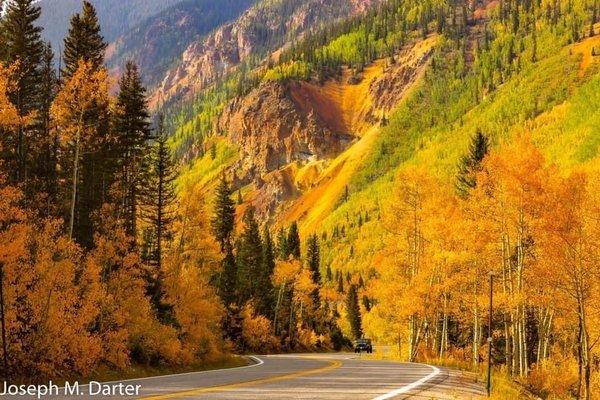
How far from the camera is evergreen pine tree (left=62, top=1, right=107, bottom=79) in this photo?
32469mm

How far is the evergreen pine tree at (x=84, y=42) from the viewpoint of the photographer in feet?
107

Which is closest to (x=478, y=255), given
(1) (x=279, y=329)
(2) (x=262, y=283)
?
(2) (x=262, y=283)

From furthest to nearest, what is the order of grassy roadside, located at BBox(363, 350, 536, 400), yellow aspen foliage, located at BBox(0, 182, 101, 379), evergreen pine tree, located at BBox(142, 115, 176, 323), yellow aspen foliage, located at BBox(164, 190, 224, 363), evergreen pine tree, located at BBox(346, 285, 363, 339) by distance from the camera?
1. evergreen pine tree, located at BBox(346, 285, 363, 339)
2. yellow aspen foliage, located at BBox(164, 190, 224, 363)
3. evergreen pine tree, located at BBox(142, 115, 176, 323)
4. yellow aspen foliage, located at BBox(0, 182, 101, 379)
5. grassy roadside, located at BBox(363, 350, 536, 400)

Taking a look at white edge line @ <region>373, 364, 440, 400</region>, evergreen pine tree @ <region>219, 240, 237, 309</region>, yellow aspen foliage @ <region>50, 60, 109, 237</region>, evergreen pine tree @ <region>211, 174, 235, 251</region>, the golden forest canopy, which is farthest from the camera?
evergreen pine tree @ <region>211, 174, 235, 251</region>

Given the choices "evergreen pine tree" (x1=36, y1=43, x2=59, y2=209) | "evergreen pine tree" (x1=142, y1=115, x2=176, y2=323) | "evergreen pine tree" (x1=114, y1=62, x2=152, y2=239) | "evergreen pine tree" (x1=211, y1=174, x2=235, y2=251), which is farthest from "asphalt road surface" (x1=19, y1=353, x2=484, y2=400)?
"evergreen pine tree" (x1=211, y1=174, x2=235, y2=251)

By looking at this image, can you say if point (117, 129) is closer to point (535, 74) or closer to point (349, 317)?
point (349, 317)

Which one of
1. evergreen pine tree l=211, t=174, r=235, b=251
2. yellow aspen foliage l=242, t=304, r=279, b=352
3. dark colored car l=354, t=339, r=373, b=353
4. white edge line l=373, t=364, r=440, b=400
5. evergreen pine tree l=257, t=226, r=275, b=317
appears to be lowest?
dark colored car l=354, t=339, r=373, b=353

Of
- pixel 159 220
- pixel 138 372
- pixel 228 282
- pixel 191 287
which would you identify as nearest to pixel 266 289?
pixel 228 282

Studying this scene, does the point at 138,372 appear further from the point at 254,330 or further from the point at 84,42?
the point at 254,330

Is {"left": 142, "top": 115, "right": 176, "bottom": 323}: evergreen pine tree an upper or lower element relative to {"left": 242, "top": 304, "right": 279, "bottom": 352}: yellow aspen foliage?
upper

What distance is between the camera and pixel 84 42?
33.0 meters

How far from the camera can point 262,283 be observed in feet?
225

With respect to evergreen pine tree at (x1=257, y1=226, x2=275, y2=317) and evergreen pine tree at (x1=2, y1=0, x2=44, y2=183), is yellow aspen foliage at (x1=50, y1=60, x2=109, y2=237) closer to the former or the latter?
evergreen pine tree at (x1=2, y1=0, x2=44, y2=183)

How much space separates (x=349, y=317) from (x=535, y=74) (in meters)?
121
